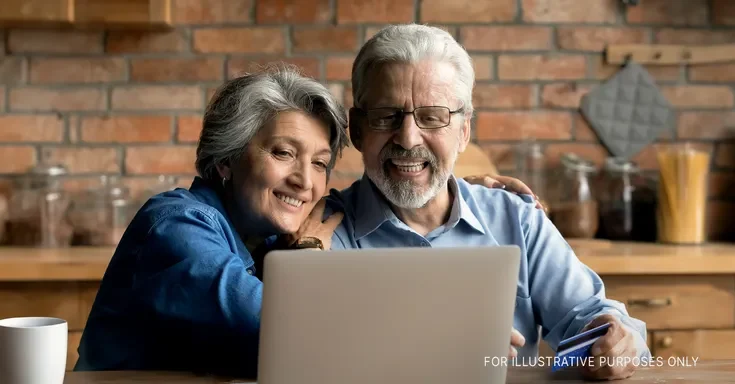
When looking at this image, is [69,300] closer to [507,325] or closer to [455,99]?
[455,99]

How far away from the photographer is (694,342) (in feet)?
8.04

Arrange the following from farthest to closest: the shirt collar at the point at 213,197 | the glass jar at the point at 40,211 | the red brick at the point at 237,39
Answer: the red brick at the point at 237,39
the glass jar at the point at 40,211
the shirt collar at the point at 213,197

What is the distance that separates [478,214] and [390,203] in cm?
19

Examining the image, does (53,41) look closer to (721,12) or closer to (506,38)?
(506,38)

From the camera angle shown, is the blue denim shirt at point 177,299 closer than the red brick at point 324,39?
Yes

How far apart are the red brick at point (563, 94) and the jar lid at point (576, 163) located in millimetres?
191

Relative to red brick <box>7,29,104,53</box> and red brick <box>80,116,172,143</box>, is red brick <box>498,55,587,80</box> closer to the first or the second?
red brick <box>80,116,172,143</box>

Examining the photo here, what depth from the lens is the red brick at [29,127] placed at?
280cm

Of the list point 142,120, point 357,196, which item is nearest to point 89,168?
point 142,120

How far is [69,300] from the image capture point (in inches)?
92.9

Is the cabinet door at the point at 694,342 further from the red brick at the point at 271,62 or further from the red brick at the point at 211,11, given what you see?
the red brick at the point at 211,11

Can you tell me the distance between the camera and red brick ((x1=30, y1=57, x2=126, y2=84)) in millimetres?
2807

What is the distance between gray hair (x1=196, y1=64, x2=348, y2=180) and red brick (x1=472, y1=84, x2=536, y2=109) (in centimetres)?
130

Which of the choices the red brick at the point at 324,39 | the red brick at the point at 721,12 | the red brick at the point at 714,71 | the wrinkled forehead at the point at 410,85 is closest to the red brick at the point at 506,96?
the red brick at the point at 324,39
